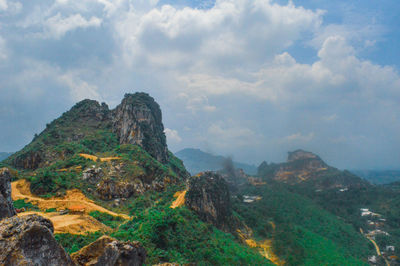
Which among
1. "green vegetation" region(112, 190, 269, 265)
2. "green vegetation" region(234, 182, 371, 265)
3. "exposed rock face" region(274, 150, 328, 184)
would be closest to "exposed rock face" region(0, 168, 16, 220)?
"green vegetation" region(112, 190, 269, 265)

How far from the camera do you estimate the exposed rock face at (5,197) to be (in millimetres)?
11930

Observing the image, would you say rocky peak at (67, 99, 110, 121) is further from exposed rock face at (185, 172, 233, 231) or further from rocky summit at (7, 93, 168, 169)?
exposed rock face at (185, 172, 233, 231)

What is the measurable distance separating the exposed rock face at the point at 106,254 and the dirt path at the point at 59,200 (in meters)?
23.2

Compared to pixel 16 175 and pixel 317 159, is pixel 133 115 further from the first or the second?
pixel 317 159

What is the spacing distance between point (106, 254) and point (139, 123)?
62816mm

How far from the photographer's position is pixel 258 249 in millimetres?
41000

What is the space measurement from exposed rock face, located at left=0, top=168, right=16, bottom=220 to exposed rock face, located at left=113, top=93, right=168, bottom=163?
5140 centimetres

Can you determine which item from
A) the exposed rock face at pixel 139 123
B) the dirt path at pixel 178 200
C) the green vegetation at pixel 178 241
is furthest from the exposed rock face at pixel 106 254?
the exposed rock face at pixel 139 123

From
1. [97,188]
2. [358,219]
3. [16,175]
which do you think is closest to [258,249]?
A: [97,188]

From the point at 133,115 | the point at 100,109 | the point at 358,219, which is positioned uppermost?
the point at 100,109

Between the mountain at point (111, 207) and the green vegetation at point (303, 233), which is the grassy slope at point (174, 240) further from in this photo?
the green vegetation at point (303, 233)

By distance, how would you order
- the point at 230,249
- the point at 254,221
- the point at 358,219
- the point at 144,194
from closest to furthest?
the point at 230,249 < the point at 144,194 < the point at 254,221 < the point at 358,219

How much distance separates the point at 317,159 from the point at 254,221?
109724mm

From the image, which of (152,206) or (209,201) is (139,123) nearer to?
(152,206)
